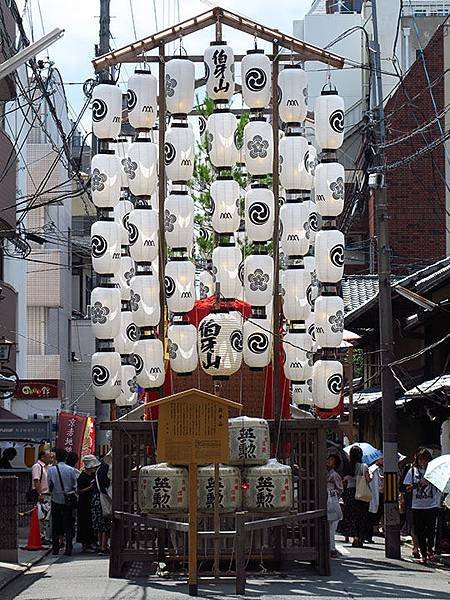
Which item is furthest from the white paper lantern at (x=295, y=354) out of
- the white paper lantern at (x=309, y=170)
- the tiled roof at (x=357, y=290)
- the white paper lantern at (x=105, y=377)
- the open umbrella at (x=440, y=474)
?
the tiled roof at (x=357, y=290)

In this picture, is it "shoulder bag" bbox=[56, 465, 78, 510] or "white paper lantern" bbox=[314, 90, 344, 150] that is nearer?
"white paper lantern" bbox=[314, 90, 344, 150]

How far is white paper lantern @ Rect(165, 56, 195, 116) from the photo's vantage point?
66.6 feet

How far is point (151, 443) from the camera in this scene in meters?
18.7

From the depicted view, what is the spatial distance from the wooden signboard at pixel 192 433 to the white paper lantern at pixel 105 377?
17.0 feet

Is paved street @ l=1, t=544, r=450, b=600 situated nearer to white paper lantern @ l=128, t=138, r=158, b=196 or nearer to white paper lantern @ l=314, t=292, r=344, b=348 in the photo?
white paper lantern @ l=314, t=292, r=344, b=348

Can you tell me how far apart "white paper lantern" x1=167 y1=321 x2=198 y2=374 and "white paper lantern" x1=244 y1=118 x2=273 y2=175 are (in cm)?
277

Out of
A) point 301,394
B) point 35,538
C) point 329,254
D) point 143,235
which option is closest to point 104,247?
point 143,235

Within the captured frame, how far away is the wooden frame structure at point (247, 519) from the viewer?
59.8 feet

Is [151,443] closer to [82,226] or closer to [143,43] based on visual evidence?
[143,43]

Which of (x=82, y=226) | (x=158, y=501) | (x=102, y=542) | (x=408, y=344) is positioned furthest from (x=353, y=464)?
(x=82, y=226)

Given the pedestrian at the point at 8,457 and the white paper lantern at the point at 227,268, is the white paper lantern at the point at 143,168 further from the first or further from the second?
the pedestrian at the point at 8,457

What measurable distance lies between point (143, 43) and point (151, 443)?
635 centimetres

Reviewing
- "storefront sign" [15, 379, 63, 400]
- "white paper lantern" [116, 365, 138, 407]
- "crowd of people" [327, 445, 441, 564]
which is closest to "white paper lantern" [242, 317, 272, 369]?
"white paper lantern" [116, 365, 138, 407]

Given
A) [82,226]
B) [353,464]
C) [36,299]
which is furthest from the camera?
[82,226]
